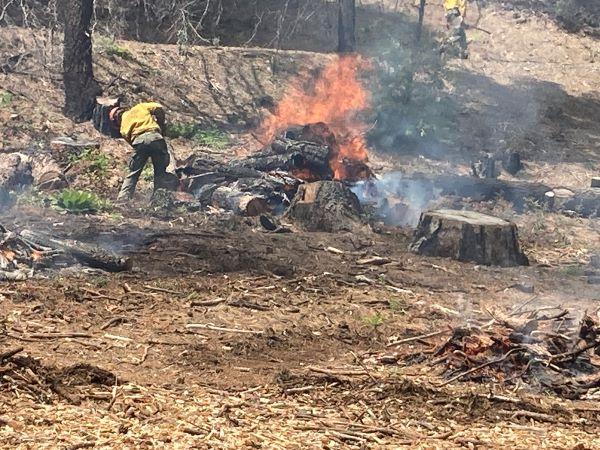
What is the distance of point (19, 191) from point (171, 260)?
5.19m

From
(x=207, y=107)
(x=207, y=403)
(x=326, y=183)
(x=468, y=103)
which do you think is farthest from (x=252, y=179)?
(x=468, y=103)

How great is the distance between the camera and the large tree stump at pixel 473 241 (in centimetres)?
1194

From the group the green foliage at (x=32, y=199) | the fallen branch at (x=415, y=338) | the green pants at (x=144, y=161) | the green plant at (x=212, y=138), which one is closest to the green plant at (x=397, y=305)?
the fallen branch at (x=415, y=338)

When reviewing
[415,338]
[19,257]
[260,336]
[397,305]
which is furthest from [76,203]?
[415,338]

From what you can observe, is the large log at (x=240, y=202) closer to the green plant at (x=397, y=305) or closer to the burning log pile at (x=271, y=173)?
the burning log pile at (x=271, y=173)

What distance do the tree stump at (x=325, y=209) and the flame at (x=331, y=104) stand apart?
4737 mm

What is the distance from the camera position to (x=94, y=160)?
1619 cm

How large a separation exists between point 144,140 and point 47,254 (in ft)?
15.8

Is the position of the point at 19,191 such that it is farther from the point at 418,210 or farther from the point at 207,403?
the point at 207,403

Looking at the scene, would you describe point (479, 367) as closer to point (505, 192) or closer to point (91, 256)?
point (91, 256)

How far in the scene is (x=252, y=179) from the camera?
15.0m

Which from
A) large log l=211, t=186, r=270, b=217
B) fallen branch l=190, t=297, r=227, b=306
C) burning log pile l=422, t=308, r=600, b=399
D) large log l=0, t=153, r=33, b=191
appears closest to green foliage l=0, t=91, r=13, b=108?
large log l=0, t=153, r=33, b=191

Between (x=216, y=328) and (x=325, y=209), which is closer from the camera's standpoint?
(x=216, y=328)

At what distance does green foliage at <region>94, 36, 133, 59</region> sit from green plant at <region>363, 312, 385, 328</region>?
14.4 meters
